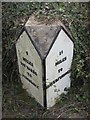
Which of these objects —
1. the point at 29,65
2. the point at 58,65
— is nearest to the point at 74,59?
the point at 58,65

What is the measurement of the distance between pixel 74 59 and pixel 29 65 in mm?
313

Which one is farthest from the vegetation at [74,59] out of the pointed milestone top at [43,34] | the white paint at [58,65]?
the pointed milestone top at [43,34]

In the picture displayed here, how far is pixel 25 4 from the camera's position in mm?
2771

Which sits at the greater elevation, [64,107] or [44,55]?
[44,55]

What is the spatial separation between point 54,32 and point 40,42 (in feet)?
Result: 0.33

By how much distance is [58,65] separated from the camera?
2.61 m

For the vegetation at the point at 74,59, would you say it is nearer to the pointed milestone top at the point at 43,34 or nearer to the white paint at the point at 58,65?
the white paint at the point at 58,65

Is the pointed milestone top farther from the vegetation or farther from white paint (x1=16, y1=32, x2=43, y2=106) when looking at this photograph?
the vegetation

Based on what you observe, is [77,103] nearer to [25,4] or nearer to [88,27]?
[88,27]

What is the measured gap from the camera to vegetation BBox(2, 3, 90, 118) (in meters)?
2.74

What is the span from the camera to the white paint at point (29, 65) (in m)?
2.54

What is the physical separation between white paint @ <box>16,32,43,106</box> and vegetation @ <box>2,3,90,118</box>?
7 centimetres

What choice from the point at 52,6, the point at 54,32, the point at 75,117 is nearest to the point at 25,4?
the point at 52,6

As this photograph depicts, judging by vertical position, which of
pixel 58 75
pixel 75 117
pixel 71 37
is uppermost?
pixel 71 37
